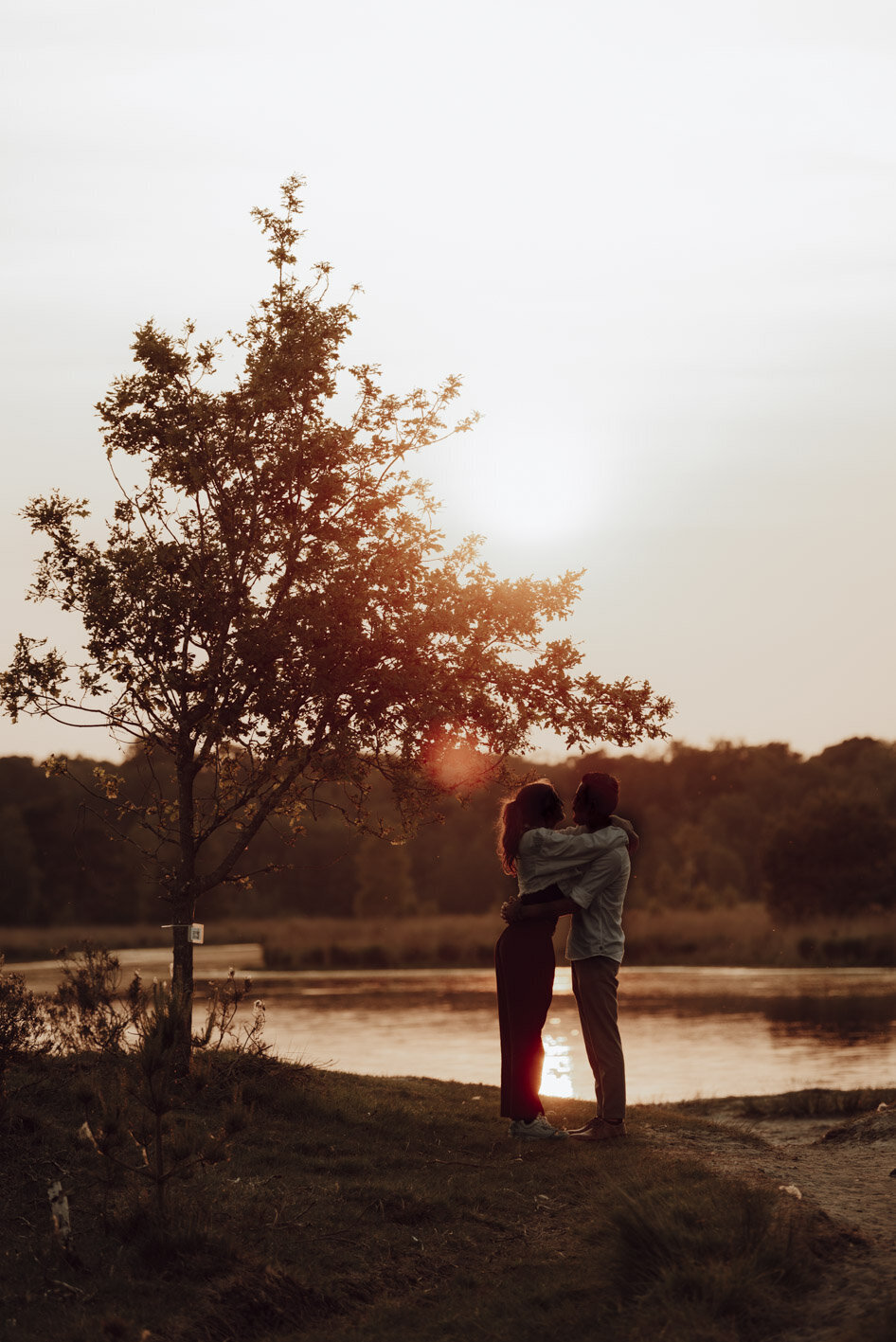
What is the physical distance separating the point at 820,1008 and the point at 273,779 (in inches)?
775

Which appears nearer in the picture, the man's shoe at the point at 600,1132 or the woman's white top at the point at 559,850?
the woman's white top at the point at 559,850

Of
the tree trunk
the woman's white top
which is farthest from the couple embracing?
the tree trunk

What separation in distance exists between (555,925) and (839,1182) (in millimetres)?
2350

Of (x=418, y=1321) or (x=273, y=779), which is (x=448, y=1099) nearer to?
(x=273, y=779)

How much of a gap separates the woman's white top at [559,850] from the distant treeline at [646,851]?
3912 centimetres

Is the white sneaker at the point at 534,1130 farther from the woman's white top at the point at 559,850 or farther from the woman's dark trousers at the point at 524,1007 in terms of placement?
the woman's white top at the point at 559,850

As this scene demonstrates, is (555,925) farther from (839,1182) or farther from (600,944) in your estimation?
(839,1182)

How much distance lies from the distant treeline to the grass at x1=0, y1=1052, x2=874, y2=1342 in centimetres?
3992

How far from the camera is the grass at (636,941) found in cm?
4294

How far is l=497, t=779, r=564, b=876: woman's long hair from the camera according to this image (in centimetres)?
971

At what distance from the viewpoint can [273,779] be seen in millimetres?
11562

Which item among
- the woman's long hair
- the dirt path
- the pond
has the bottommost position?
the pond

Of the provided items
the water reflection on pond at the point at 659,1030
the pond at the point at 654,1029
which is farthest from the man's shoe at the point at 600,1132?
the water reflection on pond at the point at 659,1030

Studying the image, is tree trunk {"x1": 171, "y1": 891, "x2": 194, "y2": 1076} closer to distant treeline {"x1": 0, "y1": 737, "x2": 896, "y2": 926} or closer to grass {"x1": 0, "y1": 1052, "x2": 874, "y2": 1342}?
grass {"x1": 0, "y1": 1052, "x2": 874, "y2": 1342}
